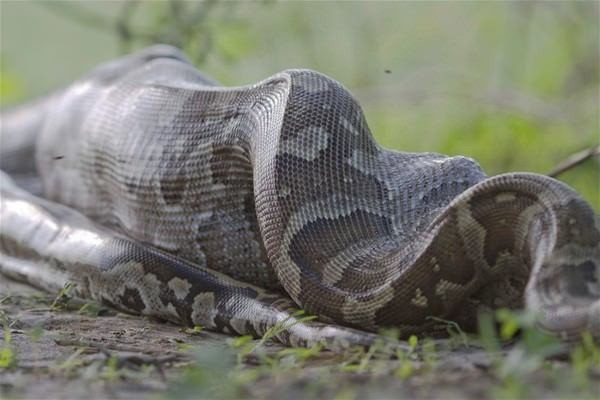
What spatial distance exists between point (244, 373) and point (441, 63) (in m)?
13.0

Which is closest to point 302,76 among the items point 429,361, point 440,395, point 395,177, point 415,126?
point 395,177

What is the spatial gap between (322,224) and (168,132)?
1.83m

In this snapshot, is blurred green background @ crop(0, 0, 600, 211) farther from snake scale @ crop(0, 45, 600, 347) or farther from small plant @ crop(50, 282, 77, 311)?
small plant @ crop(50, 282, 77, 311)

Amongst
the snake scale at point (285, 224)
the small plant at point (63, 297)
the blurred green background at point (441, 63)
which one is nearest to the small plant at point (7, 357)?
the snake scale at point (285, 224)

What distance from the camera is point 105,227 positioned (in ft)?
24.4

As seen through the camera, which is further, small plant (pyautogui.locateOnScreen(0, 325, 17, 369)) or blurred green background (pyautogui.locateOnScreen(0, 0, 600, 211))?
blurred green background (pyautogui.locateOnScreen(0, 0, 600, 211))

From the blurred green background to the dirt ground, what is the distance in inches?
326

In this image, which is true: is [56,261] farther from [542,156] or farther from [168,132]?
[542,156]

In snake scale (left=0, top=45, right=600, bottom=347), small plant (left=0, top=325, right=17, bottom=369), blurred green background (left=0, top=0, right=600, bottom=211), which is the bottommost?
small plant (left=0, top=325, right=17, bottom=369)

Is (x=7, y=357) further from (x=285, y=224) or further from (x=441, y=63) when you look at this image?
(x=441, y=63)

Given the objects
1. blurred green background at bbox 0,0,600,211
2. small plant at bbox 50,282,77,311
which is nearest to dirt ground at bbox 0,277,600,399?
small plant at bbox 50,282,77,311

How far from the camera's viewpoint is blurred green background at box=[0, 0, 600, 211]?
13.9 metres

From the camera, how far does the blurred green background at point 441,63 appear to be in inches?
548

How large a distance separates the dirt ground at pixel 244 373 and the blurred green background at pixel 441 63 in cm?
828
